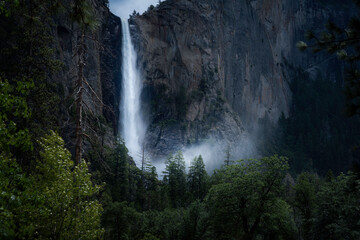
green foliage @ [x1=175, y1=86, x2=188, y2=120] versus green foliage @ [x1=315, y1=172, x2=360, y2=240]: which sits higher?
green foliage @ [x1=175, y1=86, x2=188, y2=120]

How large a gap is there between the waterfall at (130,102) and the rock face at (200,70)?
9.20 feet

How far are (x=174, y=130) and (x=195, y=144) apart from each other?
21.1ft

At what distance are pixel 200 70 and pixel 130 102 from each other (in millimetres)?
22927

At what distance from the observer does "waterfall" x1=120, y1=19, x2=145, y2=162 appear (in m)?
63.8

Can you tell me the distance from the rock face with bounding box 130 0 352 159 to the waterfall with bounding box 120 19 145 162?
110 inches

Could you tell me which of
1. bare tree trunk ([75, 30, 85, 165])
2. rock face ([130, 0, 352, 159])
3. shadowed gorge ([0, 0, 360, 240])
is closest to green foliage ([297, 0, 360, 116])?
shadowed gorge ([0, 0, 360, 240])

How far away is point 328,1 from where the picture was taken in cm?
15262

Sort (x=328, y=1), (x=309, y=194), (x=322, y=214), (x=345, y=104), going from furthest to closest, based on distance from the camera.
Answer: (x=328, y=1) < (x=309, y=194) < (x=322, y=214) < (x=345, y=104)

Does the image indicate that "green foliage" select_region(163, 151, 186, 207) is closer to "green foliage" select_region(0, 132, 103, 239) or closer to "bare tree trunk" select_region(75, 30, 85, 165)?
"bare tree trunk" select_region(75, 30, 85, 165)

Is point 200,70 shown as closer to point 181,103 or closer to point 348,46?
point 181,103

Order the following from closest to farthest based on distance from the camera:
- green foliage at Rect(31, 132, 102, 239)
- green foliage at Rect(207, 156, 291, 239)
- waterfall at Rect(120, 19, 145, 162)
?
1. green foliage at Rect(31, 132, 102, 239)
2. green foliage at Rect(207, 156, 291, 239)
3. waterfall at Rect(120, 19, 145, 162)

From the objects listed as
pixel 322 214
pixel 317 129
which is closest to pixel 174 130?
pixel 322 214

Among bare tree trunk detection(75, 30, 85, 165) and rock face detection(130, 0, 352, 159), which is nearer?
bare tree trunk detection(75, 30, 85, 165)

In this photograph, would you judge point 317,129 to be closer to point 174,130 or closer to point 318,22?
point 318,22
